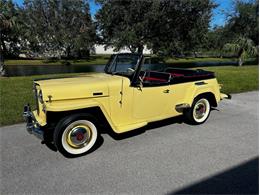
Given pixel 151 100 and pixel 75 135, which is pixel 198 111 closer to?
pixel 151 100

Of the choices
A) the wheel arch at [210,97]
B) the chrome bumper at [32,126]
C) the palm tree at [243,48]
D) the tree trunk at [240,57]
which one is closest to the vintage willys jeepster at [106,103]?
the chrome bumper at [32,126]

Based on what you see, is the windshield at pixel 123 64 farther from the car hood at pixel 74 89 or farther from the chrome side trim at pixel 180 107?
the chrome side trim at pixel 180 107

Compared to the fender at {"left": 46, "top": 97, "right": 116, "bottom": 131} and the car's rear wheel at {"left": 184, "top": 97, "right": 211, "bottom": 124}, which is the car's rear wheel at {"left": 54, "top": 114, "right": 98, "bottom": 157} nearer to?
the fender at {"left": 46, "top": 97, "right": 116, "bottom": 131}

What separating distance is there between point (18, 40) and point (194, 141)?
4441cm

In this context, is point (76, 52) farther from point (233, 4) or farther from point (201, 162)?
point (201, 162)

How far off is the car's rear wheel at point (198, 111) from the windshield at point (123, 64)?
1.61 meters

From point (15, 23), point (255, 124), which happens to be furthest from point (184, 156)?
point (15, 23)

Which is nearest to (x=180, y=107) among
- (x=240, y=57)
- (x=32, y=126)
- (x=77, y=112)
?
(x=77, y=112)

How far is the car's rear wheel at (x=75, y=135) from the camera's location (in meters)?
3.86

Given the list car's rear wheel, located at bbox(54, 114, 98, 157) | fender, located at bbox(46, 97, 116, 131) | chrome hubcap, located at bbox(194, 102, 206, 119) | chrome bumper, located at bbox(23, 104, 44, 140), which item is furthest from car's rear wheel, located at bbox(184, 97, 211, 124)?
chrome bumper, located at bbox(23, 104, 44, 140)

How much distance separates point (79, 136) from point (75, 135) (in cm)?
7

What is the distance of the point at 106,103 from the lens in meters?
4.25

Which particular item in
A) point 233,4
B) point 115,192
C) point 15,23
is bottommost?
point 115,192

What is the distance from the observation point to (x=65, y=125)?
3842 millimetres
